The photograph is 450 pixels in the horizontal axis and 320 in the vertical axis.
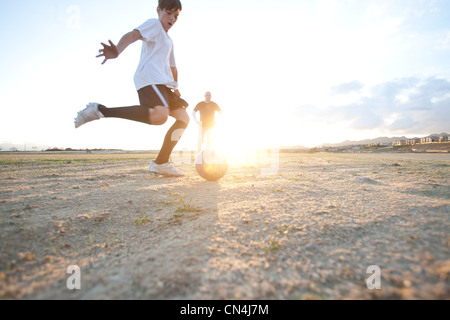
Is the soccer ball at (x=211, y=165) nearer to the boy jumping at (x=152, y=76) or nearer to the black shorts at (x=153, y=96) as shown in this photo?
the boy jumping at (x=152, y=76)

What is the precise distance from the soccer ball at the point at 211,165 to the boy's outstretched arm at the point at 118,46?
2.11m

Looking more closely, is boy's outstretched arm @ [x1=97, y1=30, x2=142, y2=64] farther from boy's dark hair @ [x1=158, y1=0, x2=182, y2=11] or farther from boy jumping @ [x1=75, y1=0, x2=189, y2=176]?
boy's dark hair @ [x1=158, y1=0, x2=182, y2=11]

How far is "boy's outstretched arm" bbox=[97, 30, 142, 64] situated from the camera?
115 inches

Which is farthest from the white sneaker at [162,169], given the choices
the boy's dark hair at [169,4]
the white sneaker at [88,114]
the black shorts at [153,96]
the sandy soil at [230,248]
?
the boy's dark hair at [169,4]

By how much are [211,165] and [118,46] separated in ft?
7.70

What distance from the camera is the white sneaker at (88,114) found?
333 centimetres

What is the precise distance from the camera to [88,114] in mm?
3348

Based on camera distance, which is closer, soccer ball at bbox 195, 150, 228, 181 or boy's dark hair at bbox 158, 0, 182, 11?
boy's dark hair at bbox 158, 0, 182, 11

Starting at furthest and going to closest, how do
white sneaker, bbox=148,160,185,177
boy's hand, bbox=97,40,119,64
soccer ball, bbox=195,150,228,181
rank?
1. white sneaker, bbox=148,160,185,177
2. soccer ball, bbox=195,150,228,181
3. boy's hand, bbox=97,40,119,64

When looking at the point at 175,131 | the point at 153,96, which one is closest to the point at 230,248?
the point at 153,96

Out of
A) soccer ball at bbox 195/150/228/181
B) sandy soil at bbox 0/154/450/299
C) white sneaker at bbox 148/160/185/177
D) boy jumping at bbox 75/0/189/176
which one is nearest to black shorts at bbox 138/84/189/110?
boy jumping at bbox 75/0/189/176

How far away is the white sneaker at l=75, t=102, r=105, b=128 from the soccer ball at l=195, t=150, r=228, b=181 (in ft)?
5.99
